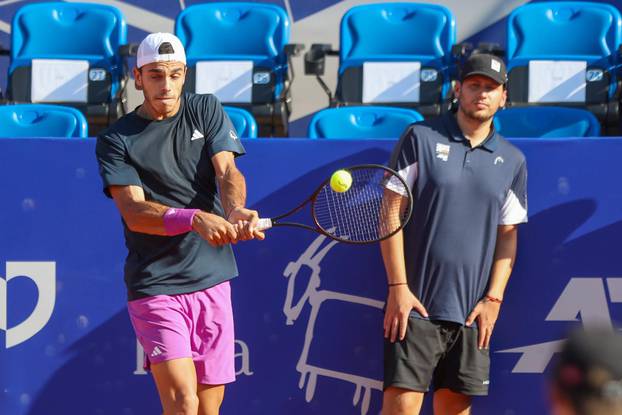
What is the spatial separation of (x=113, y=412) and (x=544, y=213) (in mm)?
2165

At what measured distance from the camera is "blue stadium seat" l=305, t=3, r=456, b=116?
24.4 feet

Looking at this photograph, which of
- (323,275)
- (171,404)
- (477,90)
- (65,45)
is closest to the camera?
(171,404)

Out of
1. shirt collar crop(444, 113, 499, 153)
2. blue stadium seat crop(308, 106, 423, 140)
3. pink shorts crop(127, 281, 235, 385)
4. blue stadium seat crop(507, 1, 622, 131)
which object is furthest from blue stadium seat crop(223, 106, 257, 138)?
blue stadium seat crop(507, 1, 622, 131)

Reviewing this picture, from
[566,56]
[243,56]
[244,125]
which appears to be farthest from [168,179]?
[566,56]

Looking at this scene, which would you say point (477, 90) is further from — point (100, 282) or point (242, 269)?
point (100, 282)

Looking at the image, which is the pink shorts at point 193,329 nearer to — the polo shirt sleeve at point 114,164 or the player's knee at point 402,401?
the polo shirt sleeve at point 114,164

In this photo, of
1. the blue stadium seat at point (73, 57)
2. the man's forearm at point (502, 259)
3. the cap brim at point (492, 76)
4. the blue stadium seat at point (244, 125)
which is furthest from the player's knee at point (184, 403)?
the blue stadium seat at point (73, 57)

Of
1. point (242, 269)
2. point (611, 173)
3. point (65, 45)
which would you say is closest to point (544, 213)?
point (611, 173)

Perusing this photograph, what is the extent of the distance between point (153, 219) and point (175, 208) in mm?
124

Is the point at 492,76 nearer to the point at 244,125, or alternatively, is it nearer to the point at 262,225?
the point at 262,225

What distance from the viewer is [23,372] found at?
191 inches

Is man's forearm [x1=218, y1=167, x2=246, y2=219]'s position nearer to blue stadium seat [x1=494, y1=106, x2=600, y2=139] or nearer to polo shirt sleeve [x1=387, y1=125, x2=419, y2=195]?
polo shirt sleeve [x1=387, y1=125, x2=419, y2=195]

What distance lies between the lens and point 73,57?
7.67 meters

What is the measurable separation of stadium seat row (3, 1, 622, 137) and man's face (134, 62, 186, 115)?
3.34 m
